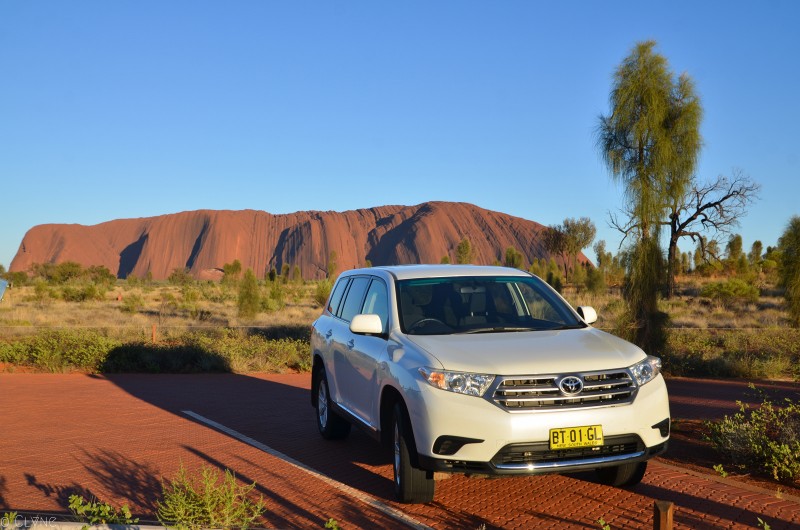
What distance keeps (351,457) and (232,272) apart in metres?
77.6

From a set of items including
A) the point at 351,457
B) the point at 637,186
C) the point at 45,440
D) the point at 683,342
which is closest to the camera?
the point at 351,457

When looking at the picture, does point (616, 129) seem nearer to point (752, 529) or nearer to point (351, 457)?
point (351, 457)

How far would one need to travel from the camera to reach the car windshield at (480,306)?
6.75 m

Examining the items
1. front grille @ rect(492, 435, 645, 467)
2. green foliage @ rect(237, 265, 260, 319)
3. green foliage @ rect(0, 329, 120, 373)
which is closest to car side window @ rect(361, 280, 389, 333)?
front grille @ rect(492, 435, 645, 467)

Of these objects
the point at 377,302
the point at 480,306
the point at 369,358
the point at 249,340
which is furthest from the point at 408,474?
the point at 249,340

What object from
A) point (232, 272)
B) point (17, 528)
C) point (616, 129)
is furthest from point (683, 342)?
point (232, 272)

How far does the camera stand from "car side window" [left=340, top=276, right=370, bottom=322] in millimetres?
8008

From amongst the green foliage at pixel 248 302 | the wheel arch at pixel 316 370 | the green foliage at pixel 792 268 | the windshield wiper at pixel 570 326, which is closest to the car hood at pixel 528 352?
the windshield wiper at pixel 570 326

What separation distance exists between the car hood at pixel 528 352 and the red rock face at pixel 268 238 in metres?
144

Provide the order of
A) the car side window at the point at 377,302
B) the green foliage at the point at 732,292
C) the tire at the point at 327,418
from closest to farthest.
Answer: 1. the car side window at the point at 377,302
2. the tire at the point at 327,418
3. the green foliage at the point at 732,292

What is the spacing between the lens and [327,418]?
853cm

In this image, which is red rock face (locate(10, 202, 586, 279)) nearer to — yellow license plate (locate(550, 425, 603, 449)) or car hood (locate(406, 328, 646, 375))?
car hood (locate(406, 328, 646, 375))

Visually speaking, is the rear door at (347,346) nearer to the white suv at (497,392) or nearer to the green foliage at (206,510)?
the white suv at (497,392)

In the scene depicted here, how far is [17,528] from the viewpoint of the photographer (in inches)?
179
